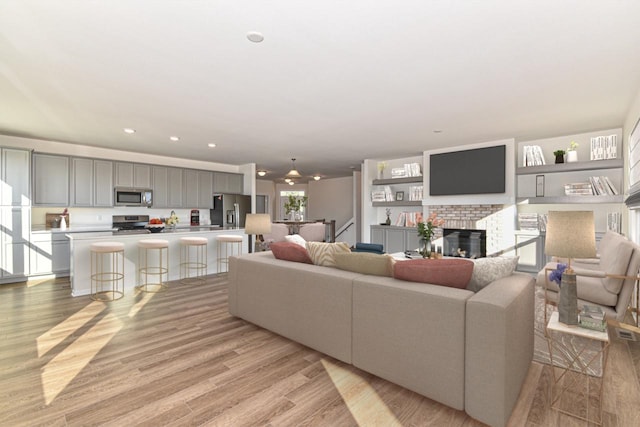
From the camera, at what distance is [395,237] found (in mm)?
7414

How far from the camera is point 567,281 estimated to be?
2004 mm

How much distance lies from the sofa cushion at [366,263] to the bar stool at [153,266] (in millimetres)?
3192

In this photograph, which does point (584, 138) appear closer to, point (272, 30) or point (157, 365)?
point (272, 30)

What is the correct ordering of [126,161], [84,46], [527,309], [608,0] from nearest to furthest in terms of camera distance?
[608,0], [527,309], [84,46], [126,161]

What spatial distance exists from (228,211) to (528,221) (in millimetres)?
6443

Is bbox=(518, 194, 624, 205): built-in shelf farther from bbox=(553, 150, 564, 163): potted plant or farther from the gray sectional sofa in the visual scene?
the gray sectional sofa

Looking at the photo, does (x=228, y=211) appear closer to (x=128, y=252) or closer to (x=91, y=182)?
(x=91, y=182)

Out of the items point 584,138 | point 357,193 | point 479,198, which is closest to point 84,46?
point 479,198

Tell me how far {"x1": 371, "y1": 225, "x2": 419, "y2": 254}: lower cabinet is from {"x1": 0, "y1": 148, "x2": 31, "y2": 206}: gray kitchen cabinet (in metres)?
6.72

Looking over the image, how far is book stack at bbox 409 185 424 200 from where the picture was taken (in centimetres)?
708

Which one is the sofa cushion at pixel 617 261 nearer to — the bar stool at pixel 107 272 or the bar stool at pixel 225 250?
the bar stool at pixel 225 250

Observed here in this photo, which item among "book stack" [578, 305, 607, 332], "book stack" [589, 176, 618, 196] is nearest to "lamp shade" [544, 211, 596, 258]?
"book stack" [578, 305, 607, 332]

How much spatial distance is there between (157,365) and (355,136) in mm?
4211

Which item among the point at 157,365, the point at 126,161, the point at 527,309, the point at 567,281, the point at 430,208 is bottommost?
the point at 157,365
